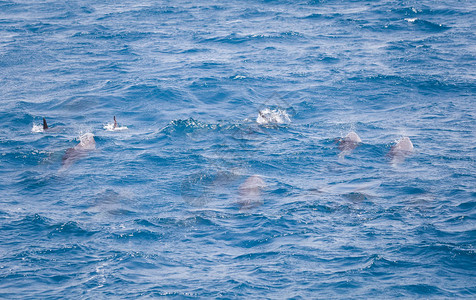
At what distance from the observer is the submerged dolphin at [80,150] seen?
1073 inches

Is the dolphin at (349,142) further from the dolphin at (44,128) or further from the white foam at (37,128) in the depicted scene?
the white foam at (37,128)

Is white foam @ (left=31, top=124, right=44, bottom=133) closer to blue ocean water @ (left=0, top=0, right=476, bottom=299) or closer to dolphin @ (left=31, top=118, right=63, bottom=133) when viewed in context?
dolphin @ (left=31, top=118, right=63, bottom=133)

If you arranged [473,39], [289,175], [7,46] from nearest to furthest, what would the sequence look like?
[289,175] < [473,39] < [7,46]

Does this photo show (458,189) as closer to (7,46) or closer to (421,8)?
(421,8)

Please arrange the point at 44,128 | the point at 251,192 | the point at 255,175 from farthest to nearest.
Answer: the point at 44,128, the point at 255,175, the point at 251,192

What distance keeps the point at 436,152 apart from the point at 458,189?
13.8 feet

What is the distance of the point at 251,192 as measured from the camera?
956 inches

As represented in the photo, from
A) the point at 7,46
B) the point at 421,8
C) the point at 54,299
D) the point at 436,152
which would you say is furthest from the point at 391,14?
the point at 54,299

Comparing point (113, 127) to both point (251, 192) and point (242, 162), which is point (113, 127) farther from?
point (251, 192)

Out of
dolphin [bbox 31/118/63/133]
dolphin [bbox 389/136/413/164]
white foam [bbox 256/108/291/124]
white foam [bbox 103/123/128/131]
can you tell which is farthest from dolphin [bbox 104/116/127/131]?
dolphin [bbox 389/136/413/164]

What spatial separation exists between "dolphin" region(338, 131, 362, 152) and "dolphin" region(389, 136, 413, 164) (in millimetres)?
1950

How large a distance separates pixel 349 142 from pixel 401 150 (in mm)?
2812

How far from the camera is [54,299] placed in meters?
17.2

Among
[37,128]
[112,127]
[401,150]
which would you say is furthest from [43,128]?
[401,150]
